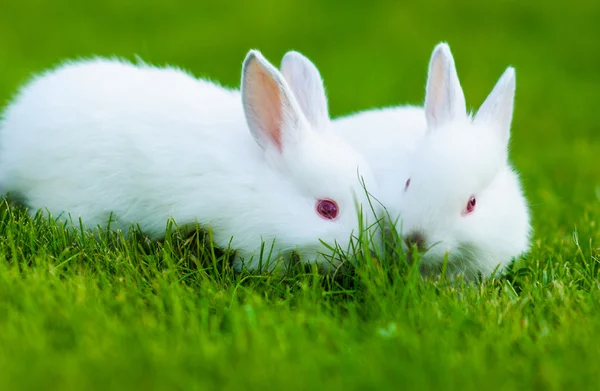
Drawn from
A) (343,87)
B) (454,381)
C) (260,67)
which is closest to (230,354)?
(454,381)

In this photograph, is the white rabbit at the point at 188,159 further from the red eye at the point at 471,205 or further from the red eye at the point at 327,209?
the red eye at the point at 471,205

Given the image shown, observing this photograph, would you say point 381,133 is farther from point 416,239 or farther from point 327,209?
point 416,239

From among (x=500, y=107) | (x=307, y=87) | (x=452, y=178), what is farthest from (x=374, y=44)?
(x=452, y=178)

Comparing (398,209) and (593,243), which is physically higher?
(593,243)

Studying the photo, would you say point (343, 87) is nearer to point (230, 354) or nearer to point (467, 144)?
point (467, 144)

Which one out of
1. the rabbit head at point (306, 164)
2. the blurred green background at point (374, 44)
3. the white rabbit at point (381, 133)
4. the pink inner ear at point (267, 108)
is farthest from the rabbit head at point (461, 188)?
the blurred green background at point (374, 44)

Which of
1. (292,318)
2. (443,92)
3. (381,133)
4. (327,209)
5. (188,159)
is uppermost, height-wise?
(443,92)

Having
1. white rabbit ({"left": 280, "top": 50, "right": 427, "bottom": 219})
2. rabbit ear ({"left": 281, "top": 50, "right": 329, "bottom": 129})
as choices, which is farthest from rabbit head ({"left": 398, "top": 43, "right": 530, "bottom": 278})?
rabbit ear ({"left": 281, "top": 50, "right": 329, "bottom": 129})
